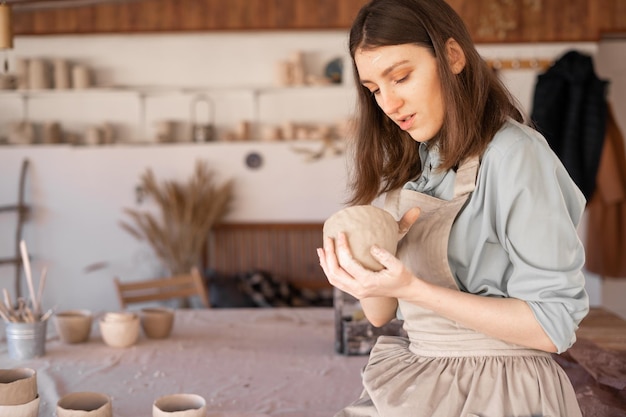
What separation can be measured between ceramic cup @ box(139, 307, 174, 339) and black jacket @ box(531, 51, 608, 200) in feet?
11.6

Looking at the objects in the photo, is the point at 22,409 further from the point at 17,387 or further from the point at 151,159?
the point at 151,159

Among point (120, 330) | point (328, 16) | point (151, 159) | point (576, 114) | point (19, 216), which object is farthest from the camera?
point (151, 159)

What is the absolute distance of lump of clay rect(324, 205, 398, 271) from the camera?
4.41ft

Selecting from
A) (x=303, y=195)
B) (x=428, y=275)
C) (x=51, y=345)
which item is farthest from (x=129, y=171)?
(x=428, y=275)

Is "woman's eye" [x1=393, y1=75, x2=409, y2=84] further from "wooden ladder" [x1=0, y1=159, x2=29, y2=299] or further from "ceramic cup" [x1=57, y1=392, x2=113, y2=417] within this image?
"wooden ladder" [x1=0, y1=159, x2=29, y2=299]

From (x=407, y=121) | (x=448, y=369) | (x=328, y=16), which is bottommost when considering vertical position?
(x=448, y=369)

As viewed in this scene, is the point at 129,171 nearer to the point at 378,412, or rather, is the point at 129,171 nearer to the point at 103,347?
the point at 103,347

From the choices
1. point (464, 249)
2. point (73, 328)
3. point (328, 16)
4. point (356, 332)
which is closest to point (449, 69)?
point (464, 249)

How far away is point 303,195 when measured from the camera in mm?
5996

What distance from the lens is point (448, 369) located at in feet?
4.63

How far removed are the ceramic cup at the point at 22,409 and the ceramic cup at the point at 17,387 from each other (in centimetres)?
1

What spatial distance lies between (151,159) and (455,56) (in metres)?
4.79

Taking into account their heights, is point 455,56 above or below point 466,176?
above

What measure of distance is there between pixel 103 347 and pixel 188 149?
11.3 feet
